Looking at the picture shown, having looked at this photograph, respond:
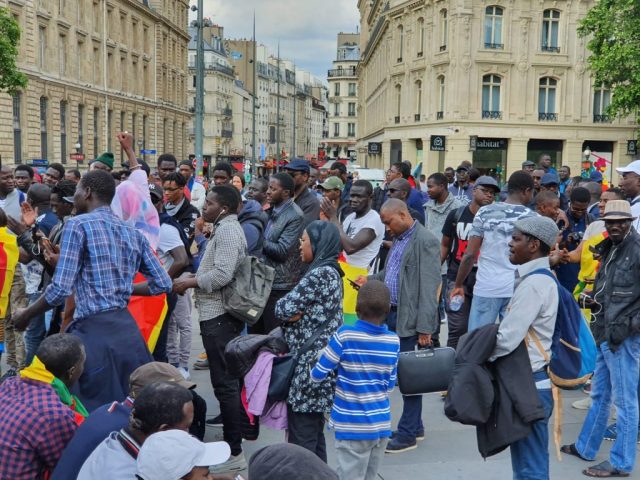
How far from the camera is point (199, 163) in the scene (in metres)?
21.7

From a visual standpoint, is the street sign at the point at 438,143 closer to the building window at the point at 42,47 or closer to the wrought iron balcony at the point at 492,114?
the wrought iron balcony at the point at 492,114

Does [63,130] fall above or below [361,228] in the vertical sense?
above

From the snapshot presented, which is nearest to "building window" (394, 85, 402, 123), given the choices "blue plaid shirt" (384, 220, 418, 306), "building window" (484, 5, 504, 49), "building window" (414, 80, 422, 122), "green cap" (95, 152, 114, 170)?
"building window" (414, 80, 422, 122)

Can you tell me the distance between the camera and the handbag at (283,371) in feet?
15.1

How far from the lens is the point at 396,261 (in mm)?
5965

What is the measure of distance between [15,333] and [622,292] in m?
5.64

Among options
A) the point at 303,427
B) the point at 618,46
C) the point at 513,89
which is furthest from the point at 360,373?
the point at 513,89

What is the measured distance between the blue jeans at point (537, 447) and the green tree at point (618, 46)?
94.4 ft

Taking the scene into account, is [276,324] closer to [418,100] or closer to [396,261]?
[396,261]

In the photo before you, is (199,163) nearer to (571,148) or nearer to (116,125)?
(571,148)

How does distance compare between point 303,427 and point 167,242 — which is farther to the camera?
point 167,242

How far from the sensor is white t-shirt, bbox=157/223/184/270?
6.19 m

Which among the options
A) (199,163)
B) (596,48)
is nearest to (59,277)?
(199,163)

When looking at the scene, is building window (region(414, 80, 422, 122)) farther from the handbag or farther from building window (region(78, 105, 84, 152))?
the handbag
